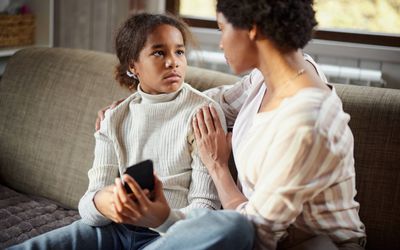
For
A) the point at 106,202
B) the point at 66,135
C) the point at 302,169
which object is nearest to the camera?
the point at 302,169

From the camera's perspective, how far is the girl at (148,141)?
5.50 ft

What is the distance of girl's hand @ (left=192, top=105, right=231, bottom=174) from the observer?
1.67 meters

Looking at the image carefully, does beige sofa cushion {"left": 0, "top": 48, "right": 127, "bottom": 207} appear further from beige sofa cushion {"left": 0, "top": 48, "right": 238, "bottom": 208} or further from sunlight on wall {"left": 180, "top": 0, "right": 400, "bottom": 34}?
sunlight on wall {"left": 180, "top": 0, "right": 400, "bottom": 34}

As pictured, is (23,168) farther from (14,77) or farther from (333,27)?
(333,27)

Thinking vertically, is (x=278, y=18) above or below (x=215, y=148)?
above

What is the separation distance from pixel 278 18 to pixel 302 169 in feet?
1.16

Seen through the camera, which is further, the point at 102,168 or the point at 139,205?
the point at 102,168

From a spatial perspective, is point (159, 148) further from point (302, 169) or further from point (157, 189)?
point (302, 169)

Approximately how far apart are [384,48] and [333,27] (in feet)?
0.97

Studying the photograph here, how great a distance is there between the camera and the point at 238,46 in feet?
4.75

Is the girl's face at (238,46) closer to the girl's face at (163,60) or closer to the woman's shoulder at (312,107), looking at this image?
the woman's shoulder at (312,107)

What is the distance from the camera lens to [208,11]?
2949mm

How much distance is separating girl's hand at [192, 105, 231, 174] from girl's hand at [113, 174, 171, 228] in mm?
249

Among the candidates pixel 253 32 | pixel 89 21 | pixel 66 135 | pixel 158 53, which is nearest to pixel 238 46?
pixel 253 32
